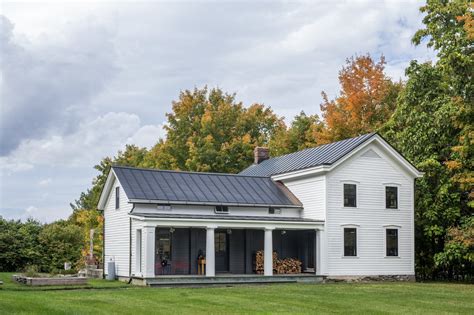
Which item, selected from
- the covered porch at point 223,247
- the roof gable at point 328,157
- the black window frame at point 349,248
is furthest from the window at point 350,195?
the covered porch at point 223,247

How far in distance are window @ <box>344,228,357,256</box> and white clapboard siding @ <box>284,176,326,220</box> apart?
1624 mm

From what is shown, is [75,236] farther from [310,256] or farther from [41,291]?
[41,291]

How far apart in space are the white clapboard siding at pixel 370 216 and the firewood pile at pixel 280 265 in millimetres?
1923

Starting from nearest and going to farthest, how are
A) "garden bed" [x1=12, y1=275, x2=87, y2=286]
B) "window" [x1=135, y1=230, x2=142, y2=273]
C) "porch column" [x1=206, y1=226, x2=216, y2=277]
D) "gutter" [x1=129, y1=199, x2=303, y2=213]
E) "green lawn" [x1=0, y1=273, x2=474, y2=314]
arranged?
1. "green lawn" [x1=0, y1=273, x2=474, y2=314]
2. "garden bed" [x1=12, y1=275, x2=87, y2=286]
3. "porch column" [x1=206, y1=226, x2=216, y2=277]
4. "window" [x1=135, y1=230, x2=142, y2=273]
5. "gutter" [x1=129, y1=199, x2=303, y2=213]

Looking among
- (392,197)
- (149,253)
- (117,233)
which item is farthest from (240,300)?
(392,197)

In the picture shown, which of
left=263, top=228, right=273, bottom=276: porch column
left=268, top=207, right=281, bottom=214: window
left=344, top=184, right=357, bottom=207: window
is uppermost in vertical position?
left=344, top=184, right=357, bottom=207: window

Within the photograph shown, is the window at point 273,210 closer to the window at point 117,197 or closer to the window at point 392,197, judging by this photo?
the window at point 392,197

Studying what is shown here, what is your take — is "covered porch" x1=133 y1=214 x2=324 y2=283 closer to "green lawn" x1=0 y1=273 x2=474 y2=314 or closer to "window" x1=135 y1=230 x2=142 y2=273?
"window" x1=135 y1=230 x2=142 y2=273

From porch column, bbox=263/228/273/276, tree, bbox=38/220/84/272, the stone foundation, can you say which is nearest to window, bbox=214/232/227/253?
porch column, bbox=263/228/273/276

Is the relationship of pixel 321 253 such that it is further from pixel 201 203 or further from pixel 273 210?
pixel 201 203

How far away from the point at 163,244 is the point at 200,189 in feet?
10.6

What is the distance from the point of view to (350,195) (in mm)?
34812

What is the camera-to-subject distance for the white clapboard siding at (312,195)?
34.4 meters

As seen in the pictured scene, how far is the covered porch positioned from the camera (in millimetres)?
30672
